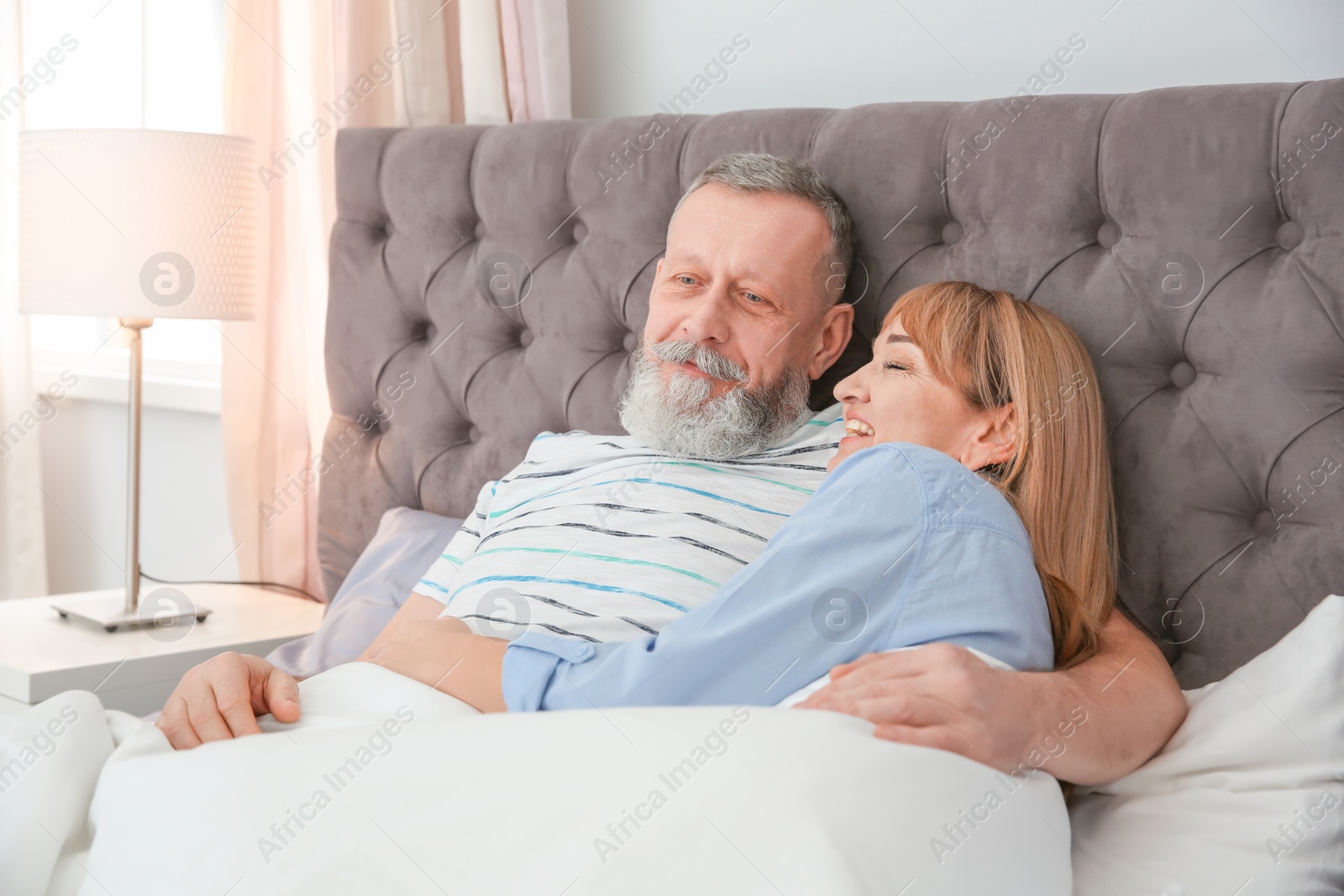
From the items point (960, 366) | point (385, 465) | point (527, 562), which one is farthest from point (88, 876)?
point (385, 465)

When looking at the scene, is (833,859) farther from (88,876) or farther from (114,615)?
(114,615)

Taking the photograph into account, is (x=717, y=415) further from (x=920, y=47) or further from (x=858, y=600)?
(x=920, y=47)

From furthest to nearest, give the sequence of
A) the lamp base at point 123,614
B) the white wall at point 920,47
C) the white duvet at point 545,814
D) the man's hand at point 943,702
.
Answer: the lamp base at point 123,614, the white wall at point 920,47, the man's hand at point 943,702, the white duvet at point 545,814

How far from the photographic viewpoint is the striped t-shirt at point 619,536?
1.17 metres

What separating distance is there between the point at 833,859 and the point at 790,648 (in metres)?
0.24

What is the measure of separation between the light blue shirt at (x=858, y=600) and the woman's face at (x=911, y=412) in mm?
164

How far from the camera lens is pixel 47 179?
1703 mm

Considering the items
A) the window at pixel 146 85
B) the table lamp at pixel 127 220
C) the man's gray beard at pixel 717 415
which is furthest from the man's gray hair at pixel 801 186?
the window at pixel 146 85

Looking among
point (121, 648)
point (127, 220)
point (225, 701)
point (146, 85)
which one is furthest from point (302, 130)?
point (225, 701)

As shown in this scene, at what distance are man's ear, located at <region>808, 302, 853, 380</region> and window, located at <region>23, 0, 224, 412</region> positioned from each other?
65.4 inches

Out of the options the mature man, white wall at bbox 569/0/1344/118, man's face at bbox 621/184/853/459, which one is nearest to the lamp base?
→ the mature man

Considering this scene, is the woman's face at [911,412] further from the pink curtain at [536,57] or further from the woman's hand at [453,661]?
the pink curtain at [536,57]

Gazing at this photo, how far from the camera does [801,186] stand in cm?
131

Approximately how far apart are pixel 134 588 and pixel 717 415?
1160 millimetres
